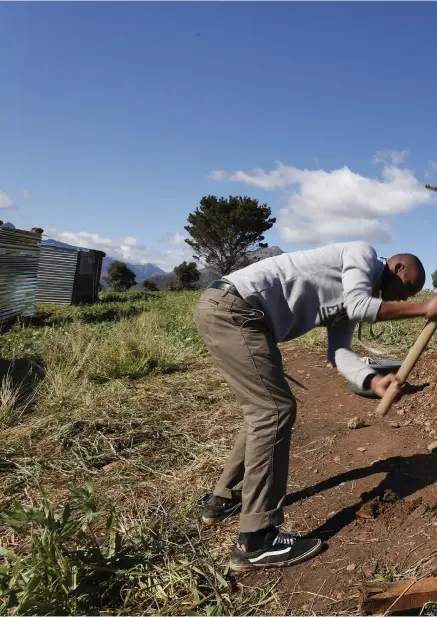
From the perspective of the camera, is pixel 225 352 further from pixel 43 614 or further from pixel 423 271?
pixel 43 614

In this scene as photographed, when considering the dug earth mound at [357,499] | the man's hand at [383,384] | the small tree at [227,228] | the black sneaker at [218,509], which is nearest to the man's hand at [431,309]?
the man's hand at [383,384]

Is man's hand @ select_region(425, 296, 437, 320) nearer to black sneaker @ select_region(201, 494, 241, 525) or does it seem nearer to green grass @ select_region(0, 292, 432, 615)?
green grass @ select_region(0, 292, 432, 615)

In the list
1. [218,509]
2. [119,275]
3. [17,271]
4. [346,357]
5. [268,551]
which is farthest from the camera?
[119,275]

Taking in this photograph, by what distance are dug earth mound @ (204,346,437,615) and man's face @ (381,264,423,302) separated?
0.79m

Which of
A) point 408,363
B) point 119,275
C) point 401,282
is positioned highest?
point 119,275

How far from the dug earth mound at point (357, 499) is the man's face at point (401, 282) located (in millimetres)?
787

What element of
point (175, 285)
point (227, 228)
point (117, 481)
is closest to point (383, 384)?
point (117, 481)

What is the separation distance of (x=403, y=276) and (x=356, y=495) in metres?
1.30

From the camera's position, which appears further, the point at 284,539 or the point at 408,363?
the point at 284,539

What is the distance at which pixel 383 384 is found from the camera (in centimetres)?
247

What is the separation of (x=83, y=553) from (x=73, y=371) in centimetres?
338

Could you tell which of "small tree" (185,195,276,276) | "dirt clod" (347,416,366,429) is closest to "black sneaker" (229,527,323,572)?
"dirt clod" (347,416,366,429)

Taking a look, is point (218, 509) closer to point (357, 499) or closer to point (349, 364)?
point (357, 499)

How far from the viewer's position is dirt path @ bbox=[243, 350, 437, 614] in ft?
7.98
